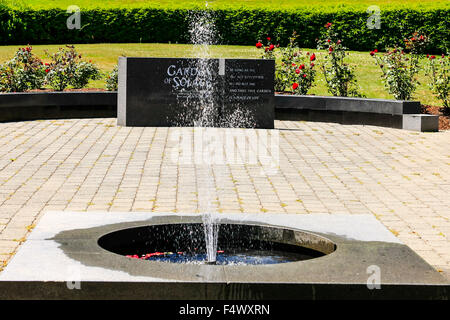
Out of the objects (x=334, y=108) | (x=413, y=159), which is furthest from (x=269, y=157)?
(x=334, y=108)

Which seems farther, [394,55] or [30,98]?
[394,55]

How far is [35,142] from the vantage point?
12.7 metres

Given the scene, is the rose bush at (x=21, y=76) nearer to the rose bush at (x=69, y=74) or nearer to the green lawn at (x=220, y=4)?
the rose bush at (x=69, y=74)

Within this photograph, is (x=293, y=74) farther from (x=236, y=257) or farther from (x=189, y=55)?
(x=236, y=257)

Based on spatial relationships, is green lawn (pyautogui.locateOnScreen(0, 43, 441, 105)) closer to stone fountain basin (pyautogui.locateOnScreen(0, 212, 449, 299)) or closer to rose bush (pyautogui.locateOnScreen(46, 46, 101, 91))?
rose bush (pyautogui.locateOnScreen(46, 46, 101, 91))

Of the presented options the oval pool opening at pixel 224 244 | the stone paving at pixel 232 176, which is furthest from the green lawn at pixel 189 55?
the oval pool opening at pixel 224 244

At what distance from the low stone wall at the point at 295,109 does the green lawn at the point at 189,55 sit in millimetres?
3039

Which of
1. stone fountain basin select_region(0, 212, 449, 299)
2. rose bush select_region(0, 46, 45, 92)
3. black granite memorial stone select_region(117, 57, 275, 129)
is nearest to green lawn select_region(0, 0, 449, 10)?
rose bush select_region(0, 46, 45, 92)

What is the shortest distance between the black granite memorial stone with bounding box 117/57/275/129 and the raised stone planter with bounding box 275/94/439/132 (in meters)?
1.52

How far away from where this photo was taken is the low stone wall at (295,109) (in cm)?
1549

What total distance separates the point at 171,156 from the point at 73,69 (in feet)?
26.5

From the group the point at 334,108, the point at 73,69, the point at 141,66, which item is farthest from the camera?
the point at 73,69

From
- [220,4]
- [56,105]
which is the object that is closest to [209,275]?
[56,105]
